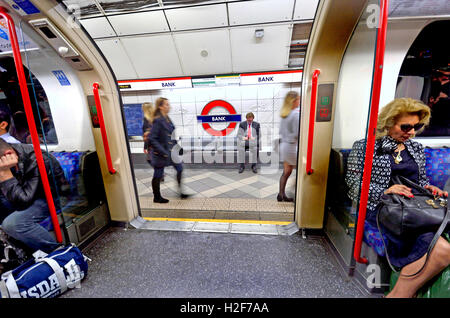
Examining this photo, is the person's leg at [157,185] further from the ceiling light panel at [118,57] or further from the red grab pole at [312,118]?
the ceiling light panel at [118,57]

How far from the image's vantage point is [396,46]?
2.58 metres

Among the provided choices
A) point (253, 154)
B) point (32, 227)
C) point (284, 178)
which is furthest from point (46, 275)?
point (253, 154)

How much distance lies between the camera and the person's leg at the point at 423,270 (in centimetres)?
102

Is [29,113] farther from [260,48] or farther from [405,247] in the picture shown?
[260,48]

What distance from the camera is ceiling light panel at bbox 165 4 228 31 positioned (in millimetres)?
2922

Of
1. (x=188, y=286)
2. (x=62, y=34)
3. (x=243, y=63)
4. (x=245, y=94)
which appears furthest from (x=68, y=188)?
(x=245, y=94)

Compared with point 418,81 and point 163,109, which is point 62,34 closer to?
point 163,109

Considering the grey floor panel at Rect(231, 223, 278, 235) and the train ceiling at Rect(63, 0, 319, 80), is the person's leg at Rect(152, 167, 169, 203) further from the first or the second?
the train ceiling at Rect(63, 0, 319, 80)

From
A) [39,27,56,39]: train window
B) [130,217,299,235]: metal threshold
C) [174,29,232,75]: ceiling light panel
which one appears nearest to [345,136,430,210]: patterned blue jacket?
[130,217,299,235]: metal threshold

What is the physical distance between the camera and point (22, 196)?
1.54 meters

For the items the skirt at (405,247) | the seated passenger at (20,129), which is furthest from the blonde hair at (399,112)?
the seated passenger at (20,129)

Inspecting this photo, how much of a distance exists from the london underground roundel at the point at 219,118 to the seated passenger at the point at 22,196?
13.4 feet

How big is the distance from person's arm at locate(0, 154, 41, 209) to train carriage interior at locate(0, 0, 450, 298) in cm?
13

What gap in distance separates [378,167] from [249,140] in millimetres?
3493
